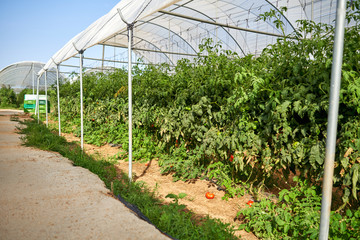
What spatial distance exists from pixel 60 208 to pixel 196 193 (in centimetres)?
184

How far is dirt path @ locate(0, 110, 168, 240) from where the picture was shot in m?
1.97

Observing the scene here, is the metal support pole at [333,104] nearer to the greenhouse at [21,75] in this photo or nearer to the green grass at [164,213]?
the green grass at [164,213]

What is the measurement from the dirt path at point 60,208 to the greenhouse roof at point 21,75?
29.2 m

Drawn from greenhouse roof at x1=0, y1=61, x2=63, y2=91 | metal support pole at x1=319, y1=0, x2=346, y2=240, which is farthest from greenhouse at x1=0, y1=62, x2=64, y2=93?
metal support pole at x1=319, y1=0, x2=346, y2=240

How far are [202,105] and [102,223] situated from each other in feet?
7.10

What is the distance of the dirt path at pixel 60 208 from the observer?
1.97 meters

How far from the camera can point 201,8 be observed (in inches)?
500

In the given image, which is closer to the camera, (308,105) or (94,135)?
(308,105)

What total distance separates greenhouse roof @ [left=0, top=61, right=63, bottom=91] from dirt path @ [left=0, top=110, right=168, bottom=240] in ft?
96.0

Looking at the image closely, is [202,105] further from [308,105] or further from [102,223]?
[102,223]

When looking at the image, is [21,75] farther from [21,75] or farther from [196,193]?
[196,193]

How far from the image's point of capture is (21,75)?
3603 cm

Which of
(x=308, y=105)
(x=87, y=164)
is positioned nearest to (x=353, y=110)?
(x=308, y=105)

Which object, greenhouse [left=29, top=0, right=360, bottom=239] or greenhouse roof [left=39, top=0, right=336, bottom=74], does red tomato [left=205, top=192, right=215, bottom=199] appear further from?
greenhouse roof [left=39, top=0, right=336, bottom=74]
